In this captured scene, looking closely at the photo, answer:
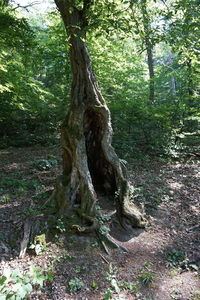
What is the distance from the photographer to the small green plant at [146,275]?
155 inches

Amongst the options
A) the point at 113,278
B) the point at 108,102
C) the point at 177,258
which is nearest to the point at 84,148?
the point at 113,278

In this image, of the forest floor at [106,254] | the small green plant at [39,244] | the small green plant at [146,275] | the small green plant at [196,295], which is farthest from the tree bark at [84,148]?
the small green plant at [196,295]

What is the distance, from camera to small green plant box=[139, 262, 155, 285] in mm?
3926

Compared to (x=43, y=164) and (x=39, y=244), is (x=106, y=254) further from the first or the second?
(x=43, y=164)

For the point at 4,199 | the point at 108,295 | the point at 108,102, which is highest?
the point at 108,102

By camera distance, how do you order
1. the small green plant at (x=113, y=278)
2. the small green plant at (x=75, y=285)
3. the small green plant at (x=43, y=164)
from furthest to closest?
the small green plant at (x=43, y=164)
the small green plant at (x=113, y=278)
the small green plant at (x=75, y=285)

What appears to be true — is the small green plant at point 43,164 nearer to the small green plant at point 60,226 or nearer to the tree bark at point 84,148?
the tree bark at point 84,148

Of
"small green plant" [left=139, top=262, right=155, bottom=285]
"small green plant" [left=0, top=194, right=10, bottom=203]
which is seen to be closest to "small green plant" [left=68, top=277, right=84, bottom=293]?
"small green plant" [left=139, top=262, right=155, bottom=285]

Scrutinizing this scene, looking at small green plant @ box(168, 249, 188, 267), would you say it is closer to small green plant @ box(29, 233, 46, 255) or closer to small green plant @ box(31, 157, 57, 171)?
small green plant @ box(29, 233, 46, 255)

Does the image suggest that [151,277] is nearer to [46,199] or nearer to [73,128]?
[46,199]

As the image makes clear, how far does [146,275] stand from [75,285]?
127cm

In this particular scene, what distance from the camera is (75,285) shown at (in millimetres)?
3584

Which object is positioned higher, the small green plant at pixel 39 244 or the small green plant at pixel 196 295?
the small green plant at pixel 39 244

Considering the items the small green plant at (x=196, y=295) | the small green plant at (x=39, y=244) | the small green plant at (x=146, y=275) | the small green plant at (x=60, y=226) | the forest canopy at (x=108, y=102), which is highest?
the forest canopy at (x=108, y=102)
